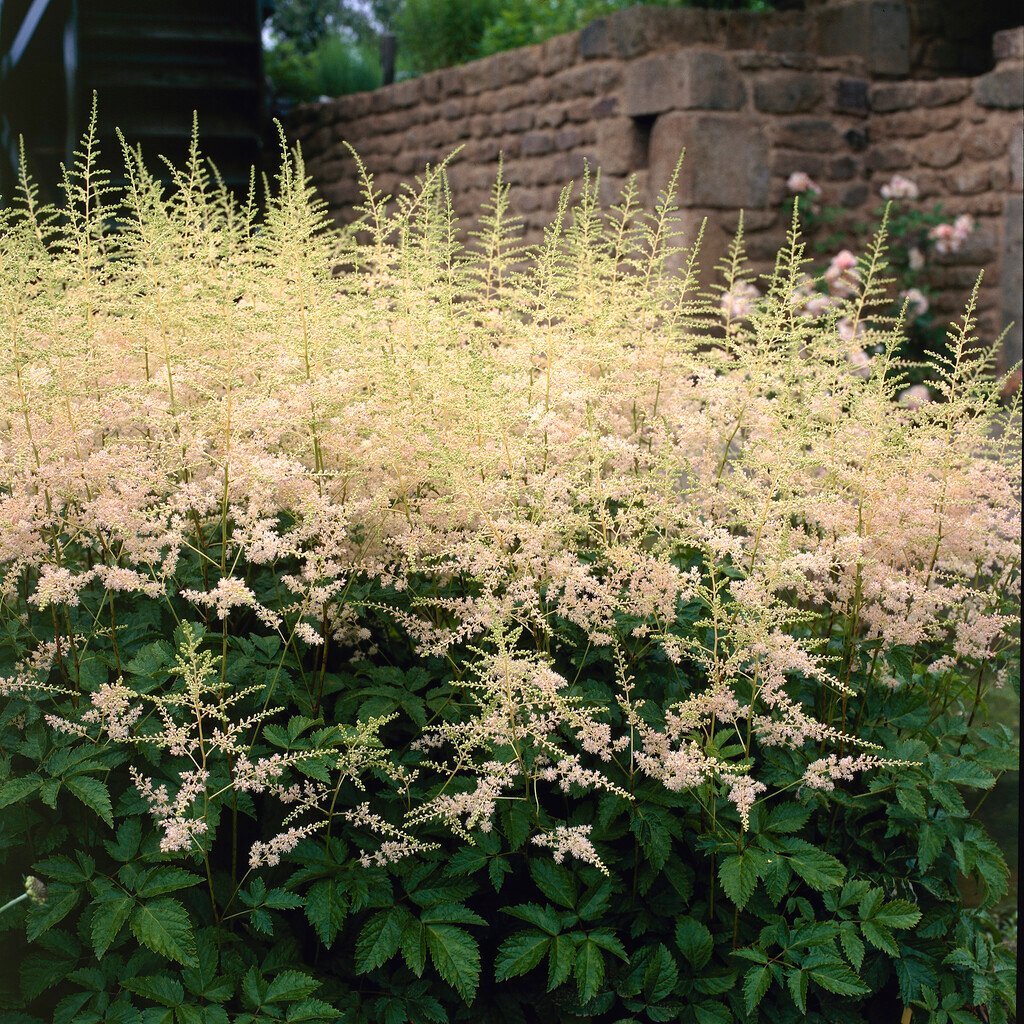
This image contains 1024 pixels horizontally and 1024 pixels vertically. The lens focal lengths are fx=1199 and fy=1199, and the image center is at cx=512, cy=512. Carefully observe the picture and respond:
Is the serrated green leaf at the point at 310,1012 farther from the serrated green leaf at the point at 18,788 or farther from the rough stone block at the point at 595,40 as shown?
the rough stone block at the point at 595,40

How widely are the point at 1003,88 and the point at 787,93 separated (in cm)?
130

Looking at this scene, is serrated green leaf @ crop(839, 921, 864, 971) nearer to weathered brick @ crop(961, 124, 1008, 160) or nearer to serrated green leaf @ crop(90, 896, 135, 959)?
serrated green leaf @ crop(90, 896, 135, 959)

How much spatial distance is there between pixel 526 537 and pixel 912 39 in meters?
7.32

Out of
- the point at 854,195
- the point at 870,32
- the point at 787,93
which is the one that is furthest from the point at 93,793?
the point at 870,32

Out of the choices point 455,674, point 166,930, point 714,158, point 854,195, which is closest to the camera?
point 166,930

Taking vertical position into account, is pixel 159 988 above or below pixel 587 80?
below

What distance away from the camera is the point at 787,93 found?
7684mm

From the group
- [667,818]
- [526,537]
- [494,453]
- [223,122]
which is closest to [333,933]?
[667,818]

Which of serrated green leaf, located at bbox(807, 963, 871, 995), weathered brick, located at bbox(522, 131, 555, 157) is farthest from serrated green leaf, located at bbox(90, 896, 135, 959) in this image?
weathered brick, located at bbox(522, 131, 555, 157)

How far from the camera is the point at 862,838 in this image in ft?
7.39

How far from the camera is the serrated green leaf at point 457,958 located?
177cm

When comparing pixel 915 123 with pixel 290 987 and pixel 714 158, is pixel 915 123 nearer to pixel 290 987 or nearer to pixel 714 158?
pixel 714 158

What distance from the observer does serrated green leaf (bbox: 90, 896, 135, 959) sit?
5.50 feet

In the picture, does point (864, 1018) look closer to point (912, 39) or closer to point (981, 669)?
point (981, 669)
